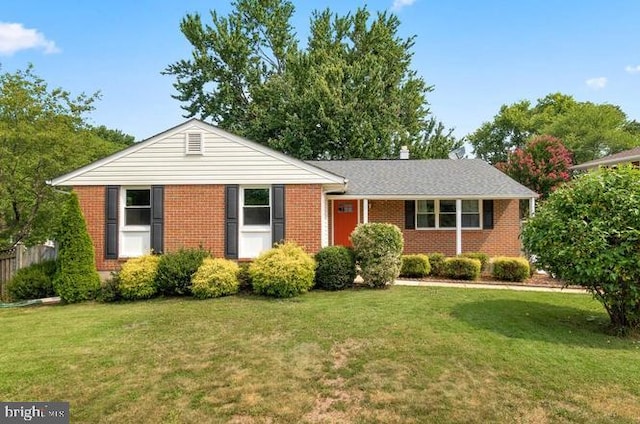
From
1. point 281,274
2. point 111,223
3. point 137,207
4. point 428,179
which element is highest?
point 428,179

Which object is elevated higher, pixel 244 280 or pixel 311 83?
pixel 311 83

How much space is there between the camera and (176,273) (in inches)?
395

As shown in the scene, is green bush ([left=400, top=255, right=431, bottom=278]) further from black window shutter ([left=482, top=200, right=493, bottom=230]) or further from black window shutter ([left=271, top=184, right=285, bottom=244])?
black window shutter ([left=271, top=184, right=285, bottom=244])

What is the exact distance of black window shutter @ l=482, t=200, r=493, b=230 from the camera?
14.5 meters

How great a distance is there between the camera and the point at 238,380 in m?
4.80

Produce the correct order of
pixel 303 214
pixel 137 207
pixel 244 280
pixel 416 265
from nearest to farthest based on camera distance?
pixel 244 280
pixel 303 214
pixel 137 207
pixel 416 265

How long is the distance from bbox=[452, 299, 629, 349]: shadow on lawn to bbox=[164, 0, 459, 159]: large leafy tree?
17069 mm

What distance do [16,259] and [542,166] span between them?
2384 cm

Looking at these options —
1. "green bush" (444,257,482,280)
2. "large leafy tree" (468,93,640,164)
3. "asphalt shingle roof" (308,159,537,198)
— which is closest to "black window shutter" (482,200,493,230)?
"asphalt shingle roof" (308,159,537,198)

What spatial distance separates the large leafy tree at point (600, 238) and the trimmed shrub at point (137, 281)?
8.84 metres

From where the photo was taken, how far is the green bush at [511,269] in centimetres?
1170

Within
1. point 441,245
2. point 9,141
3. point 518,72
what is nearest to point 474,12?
point 518,72

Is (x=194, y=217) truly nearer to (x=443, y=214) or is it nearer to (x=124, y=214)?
(x=124, y=214)

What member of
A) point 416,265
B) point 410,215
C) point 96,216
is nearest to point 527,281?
point 416,265
